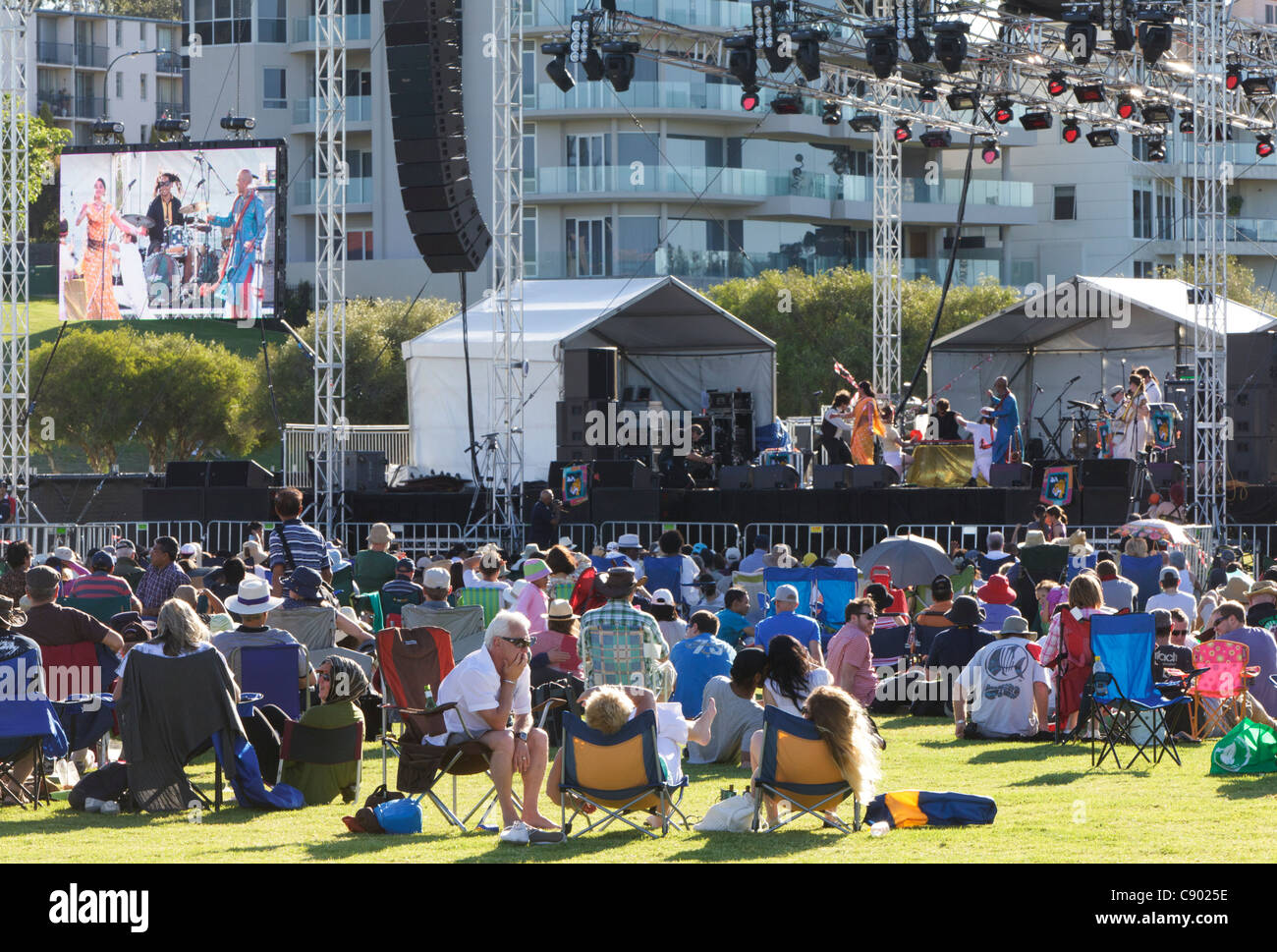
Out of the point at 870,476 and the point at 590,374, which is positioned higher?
the point at 590,374

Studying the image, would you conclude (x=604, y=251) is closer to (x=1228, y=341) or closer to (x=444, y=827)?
(x=1228, y=341)

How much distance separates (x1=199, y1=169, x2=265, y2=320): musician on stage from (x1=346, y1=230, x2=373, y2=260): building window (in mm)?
23182

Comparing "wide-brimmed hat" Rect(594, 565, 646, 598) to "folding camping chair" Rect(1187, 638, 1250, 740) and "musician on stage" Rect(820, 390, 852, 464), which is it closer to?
"folding camping chair" Rect(1187, 638, 1250, 740)

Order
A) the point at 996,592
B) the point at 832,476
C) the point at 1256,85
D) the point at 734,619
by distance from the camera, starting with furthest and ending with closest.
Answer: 1. the point at 1256,85
2. the point at 832,476
3. the point at 996,592
4. the point at 734,619

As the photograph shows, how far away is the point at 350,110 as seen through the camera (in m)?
48.9

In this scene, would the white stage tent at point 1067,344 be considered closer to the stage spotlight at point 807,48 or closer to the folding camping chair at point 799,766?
the stage spotlight at point 807,48

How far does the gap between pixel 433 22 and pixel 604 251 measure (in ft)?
92.5

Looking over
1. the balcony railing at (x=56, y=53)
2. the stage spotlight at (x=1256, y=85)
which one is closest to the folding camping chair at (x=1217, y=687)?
the stage spotlight at (x=1256, y=85)

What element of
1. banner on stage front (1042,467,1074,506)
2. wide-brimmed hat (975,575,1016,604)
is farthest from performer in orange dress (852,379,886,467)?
wide-brimmed hat (975,575,1016,604)

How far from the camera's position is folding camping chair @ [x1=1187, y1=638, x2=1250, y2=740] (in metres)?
10.2

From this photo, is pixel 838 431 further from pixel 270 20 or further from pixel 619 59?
pixel 270 20

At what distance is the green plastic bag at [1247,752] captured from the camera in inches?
364

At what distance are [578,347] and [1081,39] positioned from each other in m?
8.65

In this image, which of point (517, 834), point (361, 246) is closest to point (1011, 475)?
point (517, 834)
